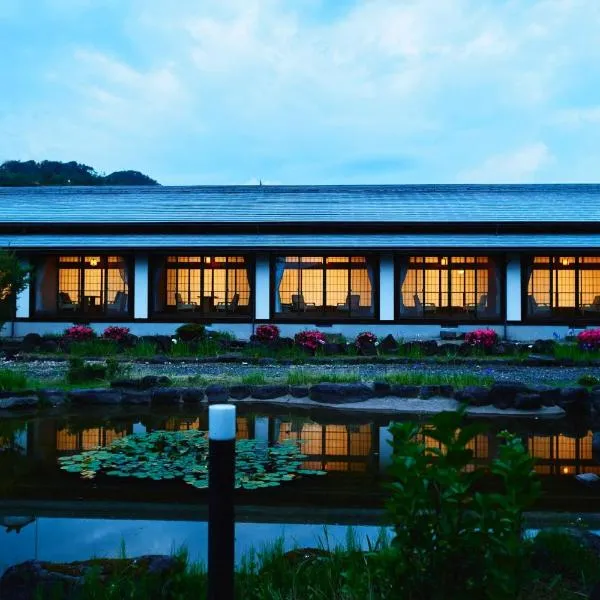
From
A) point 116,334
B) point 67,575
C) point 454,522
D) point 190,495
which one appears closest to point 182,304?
point 116,334

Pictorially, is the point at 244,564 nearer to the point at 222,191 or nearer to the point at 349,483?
the point at 349,483

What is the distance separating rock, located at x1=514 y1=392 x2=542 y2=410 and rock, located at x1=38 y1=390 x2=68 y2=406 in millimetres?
6775

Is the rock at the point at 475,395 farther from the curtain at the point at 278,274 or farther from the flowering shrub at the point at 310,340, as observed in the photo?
the curtain at the point at 278,274

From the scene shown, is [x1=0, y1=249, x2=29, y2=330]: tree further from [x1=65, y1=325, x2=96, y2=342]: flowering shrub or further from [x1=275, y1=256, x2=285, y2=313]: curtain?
[x1=275, y1=256, x2=285, y2=313]: curtain

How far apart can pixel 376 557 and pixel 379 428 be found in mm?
5515

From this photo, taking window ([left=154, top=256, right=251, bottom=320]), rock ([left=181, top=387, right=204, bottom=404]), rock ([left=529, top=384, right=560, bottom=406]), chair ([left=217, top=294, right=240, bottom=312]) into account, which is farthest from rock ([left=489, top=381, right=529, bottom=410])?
chair ([left=217, top=294, right=240, bottom=312])

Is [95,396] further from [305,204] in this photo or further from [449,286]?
[305,204]

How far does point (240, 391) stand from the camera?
993 cm

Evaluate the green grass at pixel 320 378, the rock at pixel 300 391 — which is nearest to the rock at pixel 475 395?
the green grass at pixel 320 378

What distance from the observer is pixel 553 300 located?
62.1 feet

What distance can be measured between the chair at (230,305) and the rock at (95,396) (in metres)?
9.92

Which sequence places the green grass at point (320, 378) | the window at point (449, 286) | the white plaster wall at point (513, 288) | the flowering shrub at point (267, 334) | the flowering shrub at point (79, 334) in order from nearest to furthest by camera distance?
the green grass at point (320, 378)
the flowering shrub at point (267, 334)
the flowering shrub at point (79, 334)
the white plaster wall at point (513, 288)
the window at point (449, 286)

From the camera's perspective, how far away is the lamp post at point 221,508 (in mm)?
2637

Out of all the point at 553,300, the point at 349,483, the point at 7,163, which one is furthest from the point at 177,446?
the point at 7,163
